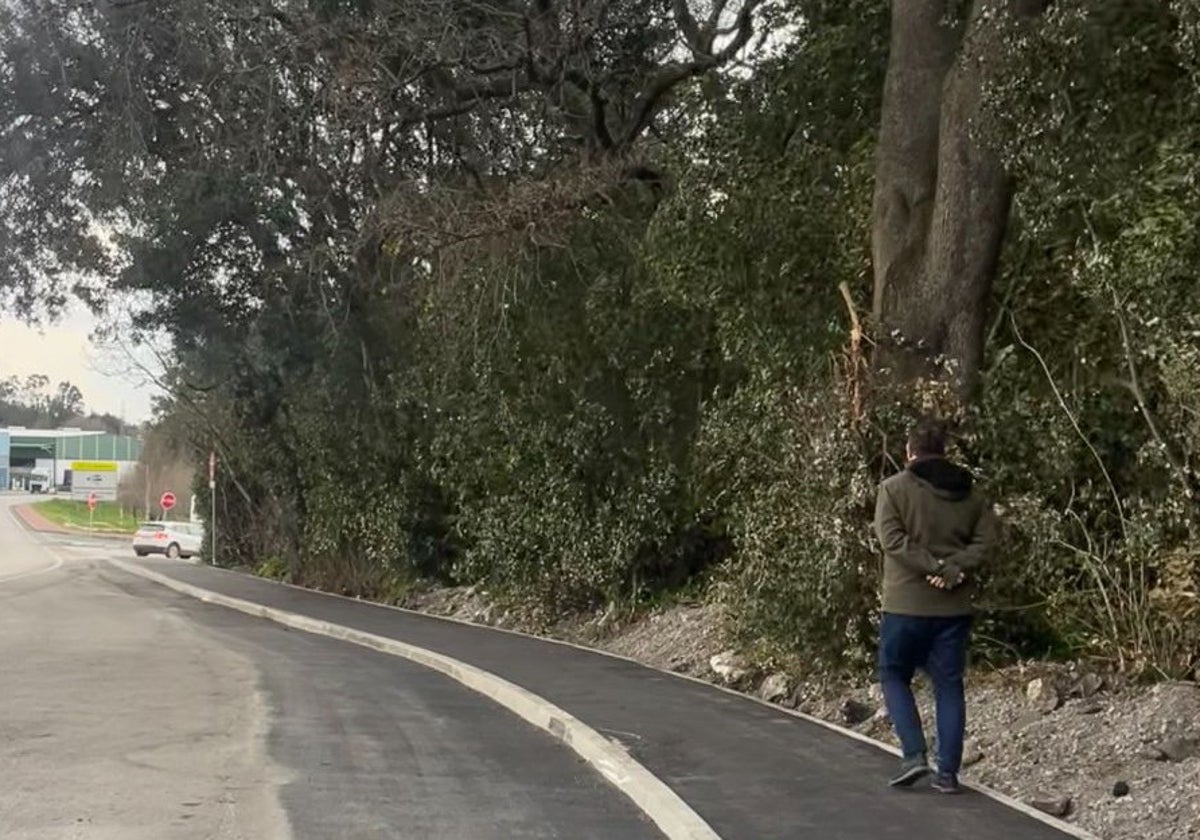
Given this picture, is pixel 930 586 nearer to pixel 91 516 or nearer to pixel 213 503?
pixel 213 503

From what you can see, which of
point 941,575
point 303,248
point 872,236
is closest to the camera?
point 941,575

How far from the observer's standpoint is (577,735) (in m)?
8.94

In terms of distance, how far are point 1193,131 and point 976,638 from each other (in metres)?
3.69

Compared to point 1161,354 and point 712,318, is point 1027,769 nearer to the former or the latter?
point 1161,354

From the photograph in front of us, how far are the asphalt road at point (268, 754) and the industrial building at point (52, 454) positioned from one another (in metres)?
85.3

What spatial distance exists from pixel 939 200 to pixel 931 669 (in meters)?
4.21

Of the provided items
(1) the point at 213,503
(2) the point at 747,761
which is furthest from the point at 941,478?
(1) the point at 213,503

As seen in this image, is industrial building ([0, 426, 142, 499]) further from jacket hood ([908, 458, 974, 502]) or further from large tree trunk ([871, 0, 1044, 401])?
jacket hood ([908, 458, 974, 502])

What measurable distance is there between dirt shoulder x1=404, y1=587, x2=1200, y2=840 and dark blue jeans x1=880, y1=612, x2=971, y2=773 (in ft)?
1.83

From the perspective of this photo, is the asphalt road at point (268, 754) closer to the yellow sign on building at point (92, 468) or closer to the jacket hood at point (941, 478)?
the jacket hood at point (941, 478)

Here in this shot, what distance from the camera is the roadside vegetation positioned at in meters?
8.91

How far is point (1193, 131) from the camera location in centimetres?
798

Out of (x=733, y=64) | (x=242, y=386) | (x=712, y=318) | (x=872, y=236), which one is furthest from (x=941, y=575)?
(x=242, y=386)

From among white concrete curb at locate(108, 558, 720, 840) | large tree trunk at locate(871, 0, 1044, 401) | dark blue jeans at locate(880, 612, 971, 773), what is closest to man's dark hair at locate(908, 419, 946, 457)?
dark blue jeans at locate(880, 612, 971, 773)
